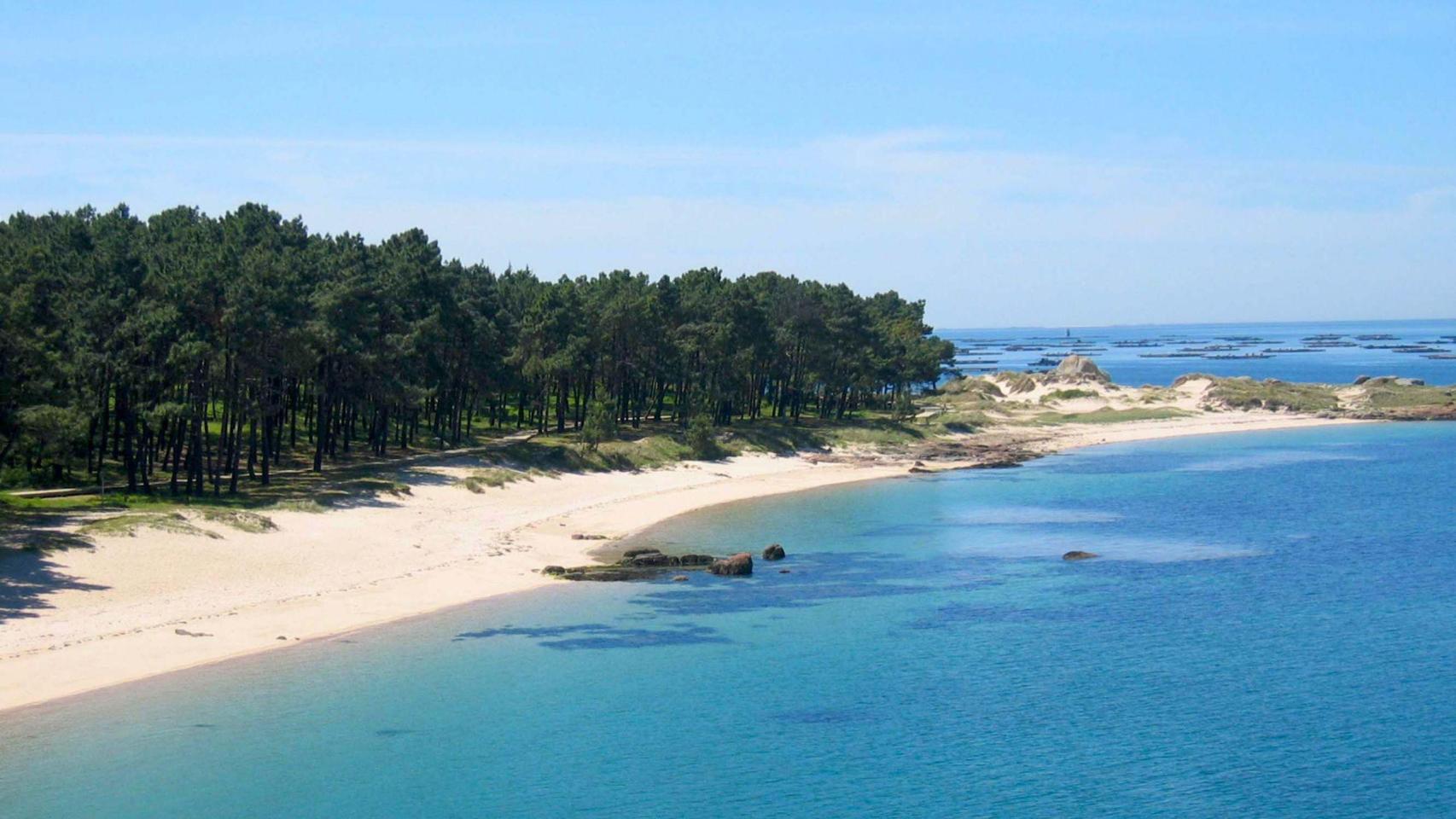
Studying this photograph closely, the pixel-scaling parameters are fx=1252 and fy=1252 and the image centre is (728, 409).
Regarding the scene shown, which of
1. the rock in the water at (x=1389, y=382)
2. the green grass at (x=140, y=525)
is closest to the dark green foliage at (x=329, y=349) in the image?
the green grass at (x=140, y=525)

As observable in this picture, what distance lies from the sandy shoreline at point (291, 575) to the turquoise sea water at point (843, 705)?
1.89 meters

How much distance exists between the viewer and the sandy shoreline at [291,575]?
37750 mm

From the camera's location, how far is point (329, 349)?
214 ft

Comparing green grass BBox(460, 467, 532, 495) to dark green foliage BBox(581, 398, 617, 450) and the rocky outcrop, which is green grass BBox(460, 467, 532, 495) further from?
the rocky outcrop

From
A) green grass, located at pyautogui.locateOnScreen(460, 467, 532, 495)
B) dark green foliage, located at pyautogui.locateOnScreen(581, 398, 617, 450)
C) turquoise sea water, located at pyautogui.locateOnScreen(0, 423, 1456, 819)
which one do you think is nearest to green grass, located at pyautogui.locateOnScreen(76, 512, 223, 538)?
turquoise sea water, located at pyautogui.locateOnScreen(0, 423, 1456, 819)

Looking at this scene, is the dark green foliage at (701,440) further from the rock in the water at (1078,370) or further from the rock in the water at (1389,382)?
the rock in the water at (1389,382)

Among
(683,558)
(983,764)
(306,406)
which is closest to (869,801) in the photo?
(983,764)

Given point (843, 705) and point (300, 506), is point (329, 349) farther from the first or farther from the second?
point (843, 705)

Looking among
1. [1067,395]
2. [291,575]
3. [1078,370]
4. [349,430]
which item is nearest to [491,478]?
[349,430]

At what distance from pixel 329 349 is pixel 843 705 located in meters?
40.1

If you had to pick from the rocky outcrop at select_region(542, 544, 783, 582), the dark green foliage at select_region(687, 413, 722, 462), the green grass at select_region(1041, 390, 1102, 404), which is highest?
the green grass at select_region(1041, 390, 1102, 404)

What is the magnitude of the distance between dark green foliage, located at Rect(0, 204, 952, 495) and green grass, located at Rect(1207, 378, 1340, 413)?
42.2 m

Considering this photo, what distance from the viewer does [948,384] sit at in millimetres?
154000

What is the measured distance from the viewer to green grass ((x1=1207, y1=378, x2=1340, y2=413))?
455ft
